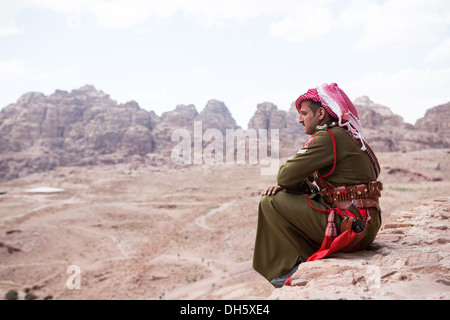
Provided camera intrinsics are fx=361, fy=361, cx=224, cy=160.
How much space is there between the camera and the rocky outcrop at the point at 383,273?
2.43 meters

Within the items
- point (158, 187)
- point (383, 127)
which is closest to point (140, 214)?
point (158, 187)

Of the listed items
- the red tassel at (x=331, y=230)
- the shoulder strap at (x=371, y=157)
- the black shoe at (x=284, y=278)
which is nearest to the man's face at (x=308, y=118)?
the shoulder strap at (x=371, y=157)

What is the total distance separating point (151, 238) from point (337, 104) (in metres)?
21.0

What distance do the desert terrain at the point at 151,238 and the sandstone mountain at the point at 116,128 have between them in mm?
26443

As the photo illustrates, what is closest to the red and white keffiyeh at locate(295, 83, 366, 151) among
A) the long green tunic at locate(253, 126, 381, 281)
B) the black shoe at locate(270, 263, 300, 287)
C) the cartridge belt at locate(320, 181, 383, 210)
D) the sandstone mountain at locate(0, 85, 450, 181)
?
the long green tunic at locate(253, 126, 381, 281)

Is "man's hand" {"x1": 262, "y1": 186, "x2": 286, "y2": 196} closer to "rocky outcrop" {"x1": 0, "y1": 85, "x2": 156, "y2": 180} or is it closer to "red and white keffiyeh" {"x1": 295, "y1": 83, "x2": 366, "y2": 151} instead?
"red and white keffiyeh" {"x1": 295, "y1": 83, "x2": 366, "y2": 151}

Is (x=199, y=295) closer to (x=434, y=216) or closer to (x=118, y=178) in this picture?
(x=434, y=216)

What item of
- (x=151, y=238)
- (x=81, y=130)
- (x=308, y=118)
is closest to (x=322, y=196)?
(x=308, y=118)

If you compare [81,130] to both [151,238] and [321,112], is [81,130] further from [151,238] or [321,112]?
[321,112]

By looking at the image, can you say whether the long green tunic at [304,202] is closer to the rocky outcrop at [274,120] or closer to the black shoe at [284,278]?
the black shoe at [284,278]

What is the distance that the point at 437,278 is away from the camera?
8.92 feet

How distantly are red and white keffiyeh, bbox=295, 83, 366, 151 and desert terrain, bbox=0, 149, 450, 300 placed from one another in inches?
54.8
